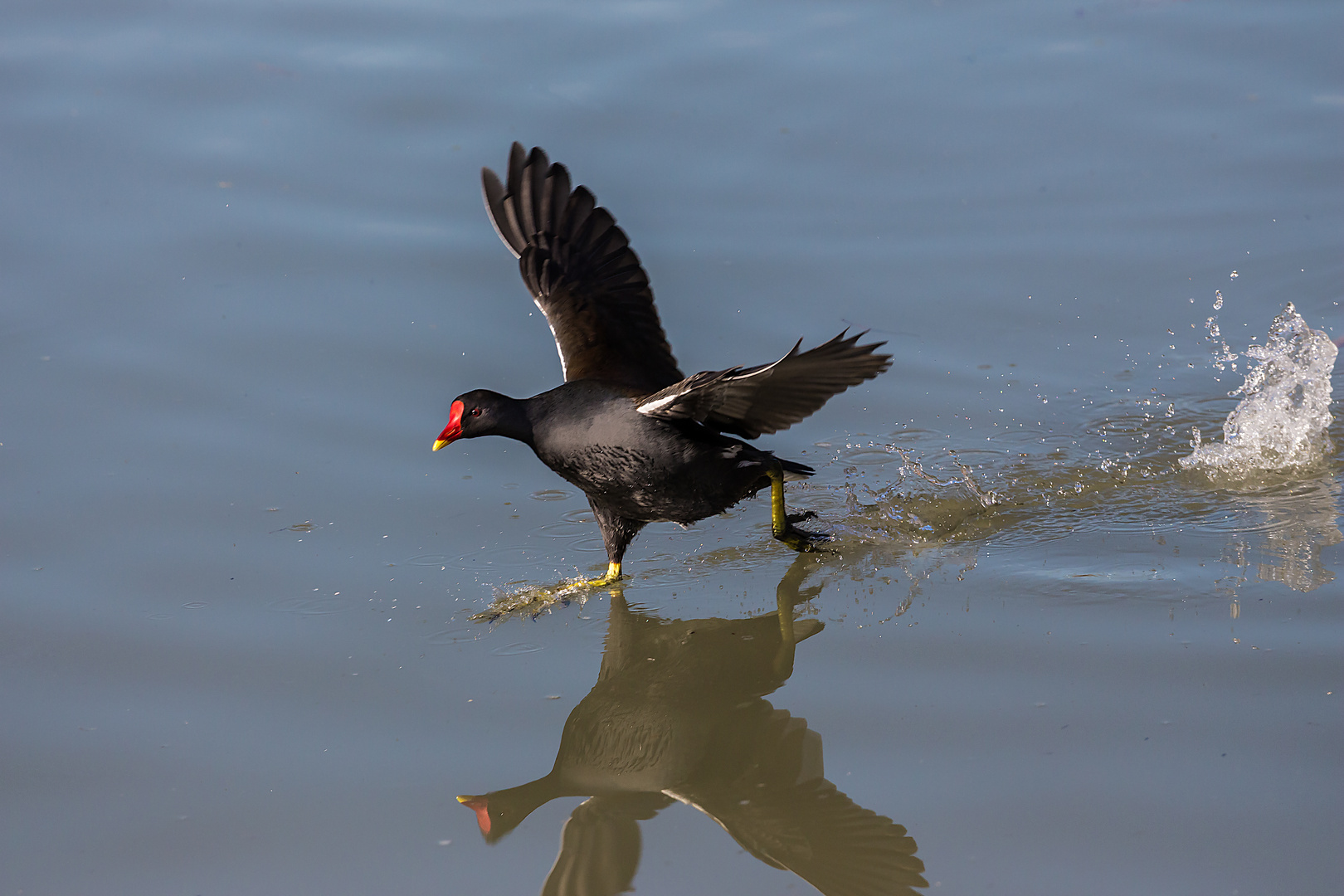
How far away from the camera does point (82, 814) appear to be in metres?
3.13

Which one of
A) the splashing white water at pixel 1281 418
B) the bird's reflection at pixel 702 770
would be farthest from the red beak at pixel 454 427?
the splashing white water at pixel 1281 418

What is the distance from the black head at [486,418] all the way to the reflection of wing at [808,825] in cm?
129

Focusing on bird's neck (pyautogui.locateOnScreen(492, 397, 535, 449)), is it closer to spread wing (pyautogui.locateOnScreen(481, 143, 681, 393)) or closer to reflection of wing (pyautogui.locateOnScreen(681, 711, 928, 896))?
spread wing (pyautogui.locateOnScreen(481, 143, 681, 393))

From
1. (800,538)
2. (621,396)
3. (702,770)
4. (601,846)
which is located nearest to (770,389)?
(621,396)

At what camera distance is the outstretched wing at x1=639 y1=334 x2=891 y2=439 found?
3.36m

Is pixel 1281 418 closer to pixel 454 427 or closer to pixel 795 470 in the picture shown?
pixel 795 470

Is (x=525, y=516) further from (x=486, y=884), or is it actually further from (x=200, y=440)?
(x=486, y=884)

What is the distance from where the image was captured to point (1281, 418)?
4.80 m

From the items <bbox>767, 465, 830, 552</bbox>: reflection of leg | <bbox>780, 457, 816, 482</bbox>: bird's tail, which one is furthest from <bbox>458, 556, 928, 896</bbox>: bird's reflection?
<bbox>780, 457, 816, 482</bbox>: bird's tail

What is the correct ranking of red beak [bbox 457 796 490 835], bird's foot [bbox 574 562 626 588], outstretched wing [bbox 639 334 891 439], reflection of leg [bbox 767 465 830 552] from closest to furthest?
red beak [bbox 457 796 490 835], outstretched wing [bbox 639 334 891 439], bird's foot [bbox 574 562 626 588], reflection of leg [bbox 767 465 830 552]

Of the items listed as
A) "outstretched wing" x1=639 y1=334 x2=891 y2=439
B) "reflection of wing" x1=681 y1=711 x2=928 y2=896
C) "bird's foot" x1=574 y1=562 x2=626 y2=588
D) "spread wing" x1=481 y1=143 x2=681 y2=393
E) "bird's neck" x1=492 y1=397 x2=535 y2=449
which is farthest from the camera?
"spread wing" x1=481 y1=143 x2=681 y2=393

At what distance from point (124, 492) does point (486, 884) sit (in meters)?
2.62

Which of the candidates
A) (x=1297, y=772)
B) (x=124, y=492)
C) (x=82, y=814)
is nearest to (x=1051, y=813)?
(x=1297, y=772)

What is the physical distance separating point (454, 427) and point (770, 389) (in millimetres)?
1100
